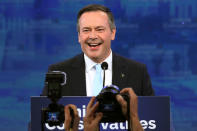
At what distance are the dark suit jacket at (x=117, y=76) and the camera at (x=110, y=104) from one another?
2.57ft

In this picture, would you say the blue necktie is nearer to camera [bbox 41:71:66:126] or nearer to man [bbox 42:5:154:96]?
man [bbox 42:5:154:96]

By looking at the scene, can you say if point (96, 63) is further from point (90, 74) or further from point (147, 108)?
point (147, 108)

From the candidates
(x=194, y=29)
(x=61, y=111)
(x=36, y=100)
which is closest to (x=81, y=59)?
(x=36, y=100)

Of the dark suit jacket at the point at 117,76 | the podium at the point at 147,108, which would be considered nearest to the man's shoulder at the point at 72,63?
the dark suit jacket at the point at 117,76

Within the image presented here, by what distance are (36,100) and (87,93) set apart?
572mm

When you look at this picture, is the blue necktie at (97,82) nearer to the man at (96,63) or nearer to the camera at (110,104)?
the man at (96,63)

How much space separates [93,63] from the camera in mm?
2484

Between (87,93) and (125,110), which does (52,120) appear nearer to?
(125,110)

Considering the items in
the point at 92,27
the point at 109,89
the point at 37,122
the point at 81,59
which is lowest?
the point at 37,122

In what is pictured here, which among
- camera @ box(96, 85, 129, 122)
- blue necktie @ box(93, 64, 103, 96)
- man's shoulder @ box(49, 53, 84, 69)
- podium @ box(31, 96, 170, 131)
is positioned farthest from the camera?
man's shoulder @ box(49, 53, 84, 69)

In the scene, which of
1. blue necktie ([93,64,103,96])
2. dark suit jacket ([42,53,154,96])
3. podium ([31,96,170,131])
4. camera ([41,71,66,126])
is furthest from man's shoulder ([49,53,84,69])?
camera ([41,71,66,126])

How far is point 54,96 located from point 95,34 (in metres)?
0.98

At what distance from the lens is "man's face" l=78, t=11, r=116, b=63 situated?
238cm

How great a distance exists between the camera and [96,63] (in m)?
2.47
